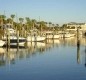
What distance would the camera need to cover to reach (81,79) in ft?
99.5

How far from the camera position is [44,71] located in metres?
35.0

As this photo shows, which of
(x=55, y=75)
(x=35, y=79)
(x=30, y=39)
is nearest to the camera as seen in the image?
(x=35, y=79)

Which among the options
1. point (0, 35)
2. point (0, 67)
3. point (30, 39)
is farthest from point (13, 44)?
point (0, 67)

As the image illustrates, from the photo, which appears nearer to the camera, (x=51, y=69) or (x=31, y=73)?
(x=31, y=73)

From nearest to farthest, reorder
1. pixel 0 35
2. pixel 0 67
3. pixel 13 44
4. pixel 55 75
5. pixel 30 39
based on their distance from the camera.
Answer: pixel 55 75 < pixel 0 67 < pixel 13 44 < pixel 0 35 < pixel 30 39

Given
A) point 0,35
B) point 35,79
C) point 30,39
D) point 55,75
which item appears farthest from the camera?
point 30,39

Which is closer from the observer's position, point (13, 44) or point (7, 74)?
point (7, 74)

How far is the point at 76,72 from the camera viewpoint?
34312 millimetres

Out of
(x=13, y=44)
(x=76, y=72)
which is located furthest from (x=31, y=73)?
(x=13, y=44)

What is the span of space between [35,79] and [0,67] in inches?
373

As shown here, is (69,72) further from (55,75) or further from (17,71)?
(17,71)

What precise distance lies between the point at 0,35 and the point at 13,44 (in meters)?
8.11

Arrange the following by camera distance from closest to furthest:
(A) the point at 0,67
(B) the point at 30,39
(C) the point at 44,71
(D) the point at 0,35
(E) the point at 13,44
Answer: (C) the point at 44,71
(A) the point at 0,67
(E) the point at 13,44
(D) the point at 0,35
(B) the point at 30,39

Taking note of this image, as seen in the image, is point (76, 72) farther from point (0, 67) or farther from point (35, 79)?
point (0, 67)
